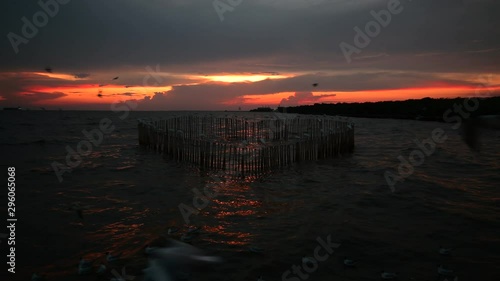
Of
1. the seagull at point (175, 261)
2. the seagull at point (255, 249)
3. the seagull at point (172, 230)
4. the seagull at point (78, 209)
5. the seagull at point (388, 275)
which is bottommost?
the seagull at point (388, 275)

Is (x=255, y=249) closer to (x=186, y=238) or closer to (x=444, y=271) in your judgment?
(x=186, y=238)

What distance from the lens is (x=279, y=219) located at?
29.2 feet

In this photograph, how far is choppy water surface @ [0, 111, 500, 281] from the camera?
21.3 ft

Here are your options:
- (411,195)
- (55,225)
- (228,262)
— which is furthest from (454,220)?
(55,225)

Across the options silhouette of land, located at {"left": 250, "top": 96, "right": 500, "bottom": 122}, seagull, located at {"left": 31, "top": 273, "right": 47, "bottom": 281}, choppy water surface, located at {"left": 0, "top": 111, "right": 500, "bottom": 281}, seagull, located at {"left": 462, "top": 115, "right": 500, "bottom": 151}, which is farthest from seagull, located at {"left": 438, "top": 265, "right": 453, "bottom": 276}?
silhouette of land, located at {"left": 250, "top": 96, "right": 500, "bottom": 122}

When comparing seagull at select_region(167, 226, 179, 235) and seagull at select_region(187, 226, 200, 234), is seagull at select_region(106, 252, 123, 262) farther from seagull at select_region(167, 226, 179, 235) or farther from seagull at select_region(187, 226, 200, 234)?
seagull at select_region(187, 226, 200, 234)

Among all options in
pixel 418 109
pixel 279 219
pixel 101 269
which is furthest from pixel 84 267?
pixel 418 109

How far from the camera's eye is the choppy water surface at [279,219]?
6500mm

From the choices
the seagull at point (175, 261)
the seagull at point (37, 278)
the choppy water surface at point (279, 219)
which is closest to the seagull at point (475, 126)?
the choppy water surface at point (279, 219)

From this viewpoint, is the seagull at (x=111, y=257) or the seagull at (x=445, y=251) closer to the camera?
the seagull at (x=111, y=257)

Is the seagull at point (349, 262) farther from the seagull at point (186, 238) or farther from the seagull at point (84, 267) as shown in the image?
the seagull at point (84, 267)

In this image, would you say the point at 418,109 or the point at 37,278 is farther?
the point at 418,109

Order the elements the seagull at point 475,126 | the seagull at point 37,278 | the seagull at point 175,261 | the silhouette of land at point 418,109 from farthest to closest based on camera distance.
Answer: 1. the silhouette of land at point 418,109
2. the seagull at point 37,278
3. the seagull at point 475,126
4. the seagull at point 175,261

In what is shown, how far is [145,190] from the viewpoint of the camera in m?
12.2
